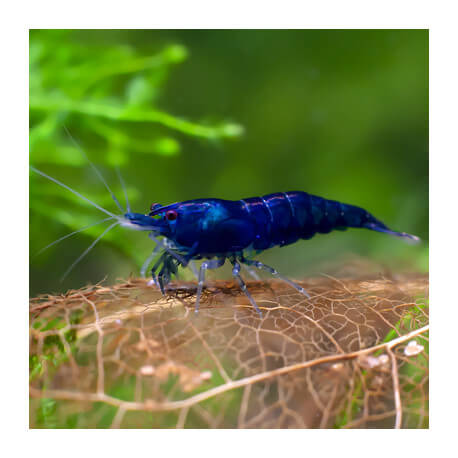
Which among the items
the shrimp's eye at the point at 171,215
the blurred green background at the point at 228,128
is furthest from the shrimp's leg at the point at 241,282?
the blurred green background at the point at 228,128

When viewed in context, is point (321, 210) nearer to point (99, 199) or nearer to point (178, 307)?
point (178, 307)

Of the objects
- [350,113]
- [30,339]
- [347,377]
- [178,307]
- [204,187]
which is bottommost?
[347,377]

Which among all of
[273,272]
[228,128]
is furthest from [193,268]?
[228,128]

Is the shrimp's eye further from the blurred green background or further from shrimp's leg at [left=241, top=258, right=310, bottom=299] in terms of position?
the blurred green background

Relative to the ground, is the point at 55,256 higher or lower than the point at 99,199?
lower

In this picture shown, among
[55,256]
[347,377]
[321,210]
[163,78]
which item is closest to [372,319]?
[347,377]

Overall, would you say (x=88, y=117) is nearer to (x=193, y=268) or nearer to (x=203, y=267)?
(x=193, y=268)

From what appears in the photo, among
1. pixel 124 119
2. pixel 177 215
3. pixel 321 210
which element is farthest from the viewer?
pixel 124 119
